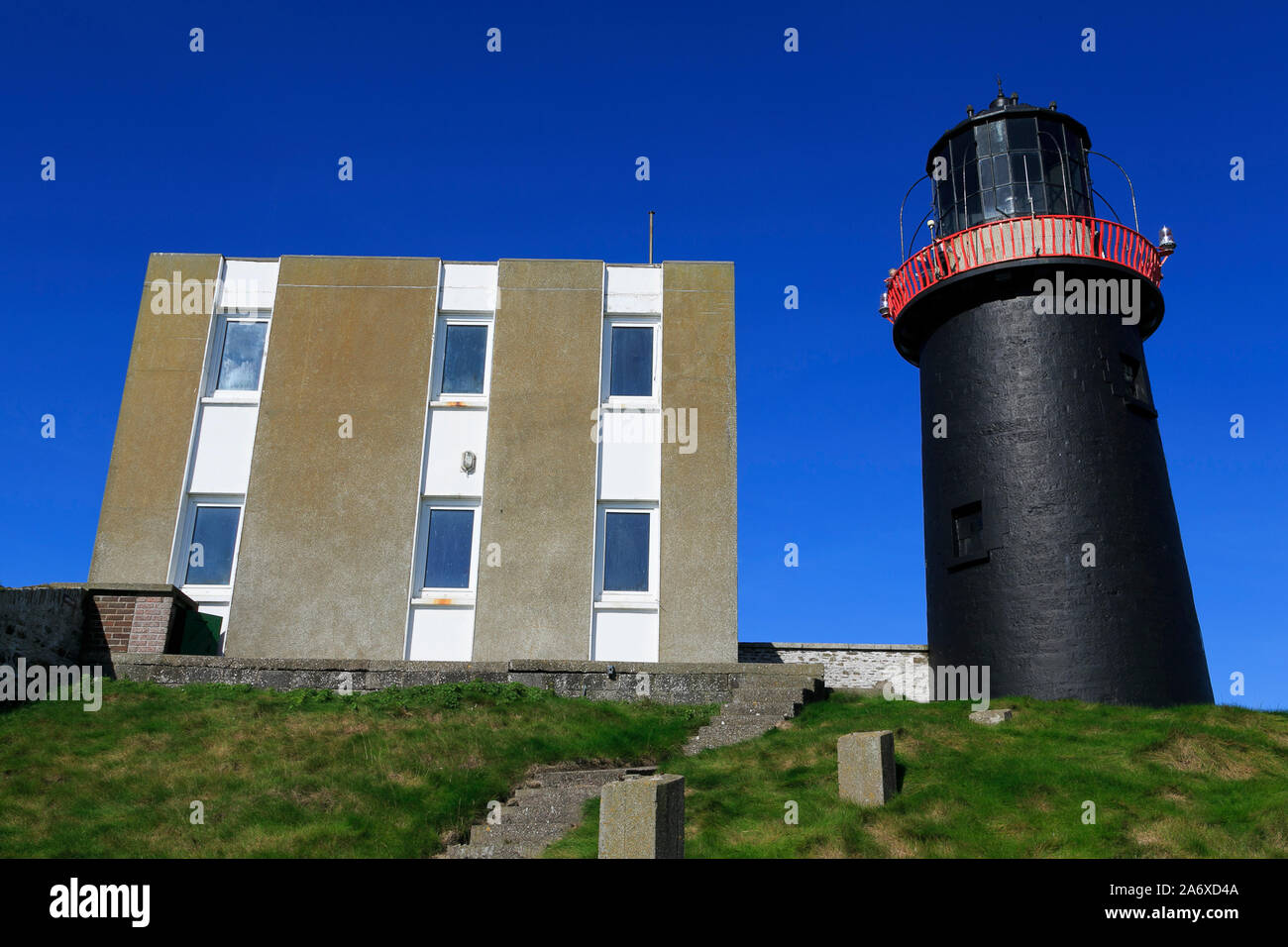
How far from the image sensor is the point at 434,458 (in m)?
19.1

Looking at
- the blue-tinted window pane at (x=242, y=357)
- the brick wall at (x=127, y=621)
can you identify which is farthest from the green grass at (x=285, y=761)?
the blue-tinted window pane at (x=242, y=357)

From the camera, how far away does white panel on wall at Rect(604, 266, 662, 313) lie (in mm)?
20016

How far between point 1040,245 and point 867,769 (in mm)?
11893

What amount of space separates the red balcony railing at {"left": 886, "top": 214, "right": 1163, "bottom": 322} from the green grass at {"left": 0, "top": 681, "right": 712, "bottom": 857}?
10.0 m

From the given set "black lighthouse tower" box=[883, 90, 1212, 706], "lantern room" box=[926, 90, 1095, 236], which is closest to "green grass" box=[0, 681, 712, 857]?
"black lighthouse tower" box=[883, 90, 1212, 706]

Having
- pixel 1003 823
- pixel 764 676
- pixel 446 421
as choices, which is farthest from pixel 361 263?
pixel 1003 823

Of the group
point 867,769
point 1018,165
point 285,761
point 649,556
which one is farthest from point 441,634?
point 1018,165

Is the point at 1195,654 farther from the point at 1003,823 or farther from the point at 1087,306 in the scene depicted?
the point at 1003,823

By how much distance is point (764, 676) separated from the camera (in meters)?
14.9

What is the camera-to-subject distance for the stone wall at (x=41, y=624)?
44.2 ft

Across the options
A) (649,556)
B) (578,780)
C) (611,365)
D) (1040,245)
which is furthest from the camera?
(611,365)

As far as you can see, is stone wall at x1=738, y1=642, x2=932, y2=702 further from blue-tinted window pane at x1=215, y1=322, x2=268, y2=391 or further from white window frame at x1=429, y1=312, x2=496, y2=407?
blue-tinted window pane at x1=215, y1=322, x2=268, y2=391

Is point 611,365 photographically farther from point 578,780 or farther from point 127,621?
point 578,780

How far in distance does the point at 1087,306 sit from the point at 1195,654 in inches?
253
